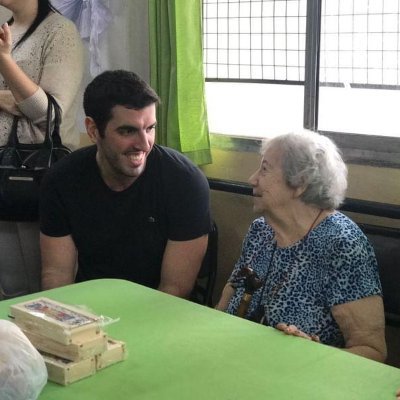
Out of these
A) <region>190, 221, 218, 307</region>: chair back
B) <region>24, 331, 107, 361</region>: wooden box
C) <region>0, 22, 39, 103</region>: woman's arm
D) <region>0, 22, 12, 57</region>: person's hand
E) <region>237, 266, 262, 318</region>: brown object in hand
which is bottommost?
<region>190, 221, 218, 307</region>: chair back

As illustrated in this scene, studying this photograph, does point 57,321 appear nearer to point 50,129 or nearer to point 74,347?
point 74,347

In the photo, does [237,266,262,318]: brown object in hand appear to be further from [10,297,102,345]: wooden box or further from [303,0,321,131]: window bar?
[303,0,321,131]: window bar

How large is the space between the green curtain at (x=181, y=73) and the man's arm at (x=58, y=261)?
0.66m

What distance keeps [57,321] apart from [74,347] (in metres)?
0.06

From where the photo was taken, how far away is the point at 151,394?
1.29 m

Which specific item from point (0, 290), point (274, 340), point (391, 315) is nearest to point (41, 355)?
point (274, 340)

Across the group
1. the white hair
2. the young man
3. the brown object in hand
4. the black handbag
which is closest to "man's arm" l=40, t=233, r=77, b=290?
the young man

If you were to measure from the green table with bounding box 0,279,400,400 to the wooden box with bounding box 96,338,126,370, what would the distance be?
0.04 feet

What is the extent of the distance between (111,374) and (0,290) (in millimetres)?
1506

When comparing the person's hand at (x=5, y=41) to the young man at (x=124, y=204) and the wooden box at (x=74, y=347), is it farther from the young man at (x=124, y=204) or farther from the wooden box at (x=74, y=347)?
the wooden box at (x=74, y=347)

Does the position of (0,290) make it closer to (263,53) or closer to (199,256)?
(199,256)

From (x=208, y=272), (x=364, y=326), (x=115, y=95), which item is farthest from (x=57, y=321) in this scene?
(x=208, y=272)

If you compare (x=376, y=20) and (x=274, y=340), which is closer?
(x=274, y=340)

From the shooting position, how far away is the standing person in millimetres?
2436
